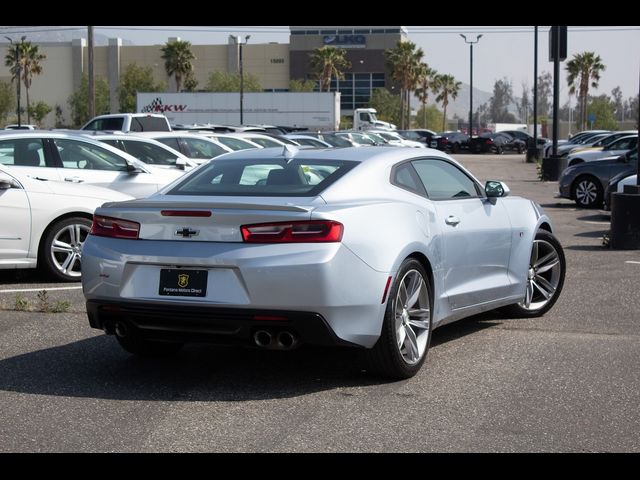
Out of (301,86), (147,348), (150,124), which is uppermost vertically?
(301,86)

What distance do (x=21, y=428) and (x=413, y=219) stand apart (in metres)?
2.72

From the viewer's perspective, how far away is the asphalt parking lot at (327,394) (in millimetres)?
5230

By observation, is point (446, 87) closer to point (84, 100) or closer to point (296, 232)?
point (84, 100)

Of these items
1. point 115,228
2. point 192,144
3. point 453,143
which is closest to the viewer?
point 115,228

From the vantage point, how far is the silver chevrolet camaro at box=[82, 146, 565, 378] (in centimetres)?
596

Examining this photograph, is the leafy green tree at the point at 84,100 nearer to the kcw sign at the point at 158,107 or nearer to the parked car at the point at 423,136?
the kcw sign at the point at 158,107

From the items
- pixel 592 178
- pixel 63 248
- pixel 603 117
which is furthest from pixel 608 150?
pixel 603 117

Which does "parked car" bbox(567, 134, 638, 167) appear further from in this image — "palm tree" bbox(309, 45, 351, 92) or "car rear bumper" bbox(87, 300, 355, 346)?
"palm tree" bbox(309, 45, 351, 92)

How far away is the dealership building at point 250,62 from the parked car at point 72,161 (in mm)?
113099


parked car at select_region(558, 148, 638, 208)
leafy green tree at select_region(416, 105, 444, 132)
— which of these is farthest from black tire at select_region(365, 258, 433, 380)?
leafy green tree at select_region(416, 105, 444, 132)

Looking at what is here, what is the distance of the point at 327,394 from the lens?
620 cm

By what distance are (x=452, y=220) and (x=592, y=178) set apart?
48.7 feet
